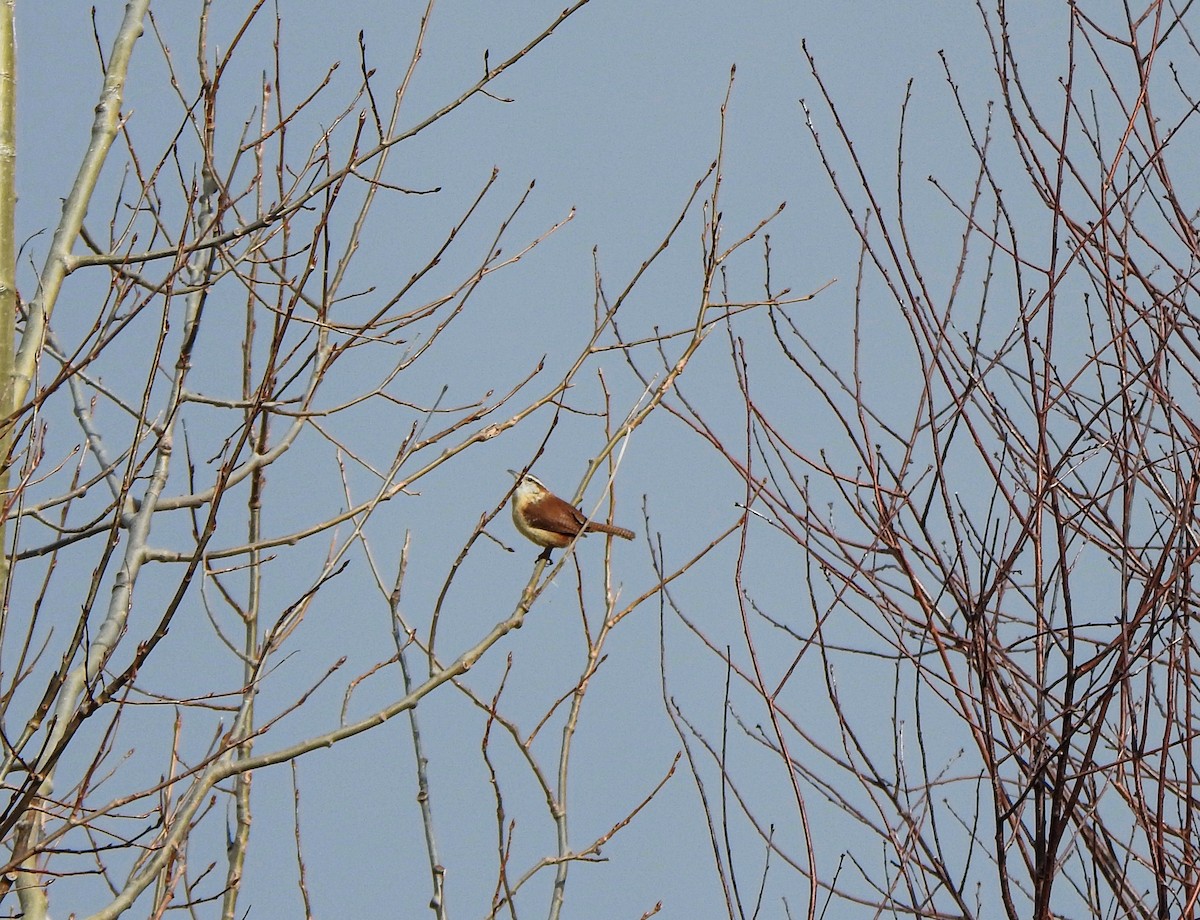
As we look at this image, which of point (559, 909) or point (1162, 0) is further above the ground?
point (1162, 0)

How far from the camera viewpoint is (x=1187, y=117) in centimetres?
404

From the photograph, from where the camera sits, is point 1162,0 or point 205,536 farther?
point 1162,0

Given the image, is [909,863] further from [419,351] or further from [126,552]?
[126,552]

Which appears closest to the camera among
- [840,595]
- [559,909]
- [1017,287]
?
[1017,287]

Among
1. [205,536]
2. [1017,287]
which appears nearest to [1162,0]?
[1017,287]

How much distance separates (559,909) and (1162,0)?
287cm

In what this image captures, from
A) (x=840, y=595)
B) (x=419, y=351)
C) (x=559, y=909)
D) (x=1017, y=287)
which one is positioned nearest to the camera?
(x=1017, y=287)

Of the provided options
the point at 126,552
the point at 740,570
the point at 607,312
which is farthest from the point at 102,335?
the point at 740,570

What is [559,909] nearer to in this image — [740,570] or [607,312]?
[740,570]

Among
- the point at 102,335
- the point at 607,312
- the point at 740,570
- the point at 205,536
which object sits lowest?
the point at 205,536

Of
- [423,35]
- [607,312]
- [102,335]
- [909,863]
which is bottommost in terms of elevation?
[909,863]

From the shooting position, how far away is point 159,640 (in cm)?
252

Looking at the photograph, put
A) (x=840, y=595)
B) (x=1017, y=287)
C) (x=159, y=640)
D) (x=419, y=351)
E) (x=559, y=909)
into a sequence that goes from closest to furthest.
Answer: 1. (x=159, y=640)
2. (x=1017, y=287)
3. (x=840, y=595)
4. (x=559, y=909)
5. (x=419, y=351)

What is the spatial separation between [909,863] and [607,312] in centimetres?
165
